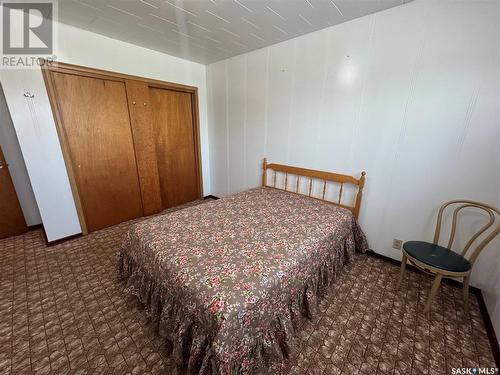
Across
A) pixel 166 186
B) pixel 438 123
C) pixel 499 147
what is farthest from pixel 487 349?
pixel 166 186

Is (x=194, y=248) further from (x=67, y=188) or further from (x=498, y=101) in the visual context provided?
(x=498, y=101)

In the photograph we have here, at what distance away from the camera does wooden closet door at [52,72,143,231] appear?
2.40m

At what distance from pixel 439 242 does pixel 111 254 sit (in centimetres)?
347

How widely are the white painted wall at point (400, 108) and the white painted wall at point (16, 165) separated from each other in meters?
3.19

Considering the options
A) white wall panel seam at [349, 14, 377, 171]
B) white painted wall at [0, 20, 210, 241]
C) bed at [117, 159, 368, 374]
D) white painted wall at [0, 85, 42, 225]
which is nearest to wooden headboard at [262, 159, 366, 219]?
bed at [117, 159, 368, 374]

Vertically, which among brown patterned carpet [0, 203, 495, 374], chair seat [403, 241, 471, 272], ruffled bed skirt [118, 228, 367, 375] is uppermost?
chair seat [403, 241, 471, 272]

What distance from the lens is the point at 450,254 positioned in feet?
5.36

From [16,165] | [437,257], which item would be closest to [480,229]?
[437,257]

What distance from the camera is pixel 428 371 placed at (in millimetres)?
1226

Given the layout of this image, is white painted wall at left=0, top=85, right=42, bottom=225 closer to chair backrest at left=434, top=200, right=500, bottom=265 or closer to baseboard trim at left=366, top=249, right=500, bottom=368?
baseboard trim at left=366, top=249, right=500, bottom=368

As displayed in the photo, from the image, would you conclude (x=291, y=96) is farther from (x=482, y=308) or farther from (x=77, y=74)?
(x=482, y=308)

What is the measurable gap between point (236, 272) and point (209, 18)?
2345mm

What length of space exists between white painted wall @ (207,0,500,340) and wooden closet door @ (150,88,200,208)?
1344 millimetres

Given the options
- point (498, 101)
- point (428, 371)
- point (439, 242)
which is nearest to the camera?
point (428, 371)
